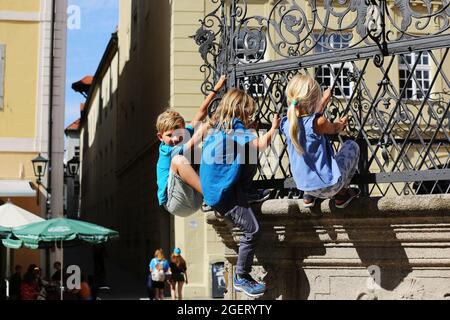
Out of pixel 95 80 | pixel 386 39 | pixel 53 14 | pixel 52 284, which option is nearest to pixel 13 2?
pixel 53 14

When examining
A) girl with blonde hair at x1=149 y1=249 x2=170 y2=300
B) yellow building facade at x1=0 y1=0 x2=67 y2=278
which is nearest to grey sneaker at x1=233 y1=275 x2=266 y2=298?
girl with blonde hair at x1=149 y1=249 x2=170 y2=300

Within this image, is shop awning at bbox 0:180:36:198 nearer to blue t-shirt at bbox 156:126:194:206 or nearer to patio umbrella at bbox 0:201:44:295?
patio umbrella at bbox 0:201:44:295

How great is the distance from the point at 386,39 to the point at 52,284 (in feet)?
41.1

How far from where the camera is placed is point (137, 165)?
87.5ft

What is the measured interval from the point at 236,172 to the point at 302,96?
528mm

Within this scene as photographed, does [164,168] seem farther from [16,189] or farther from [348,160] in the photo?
[16,189]

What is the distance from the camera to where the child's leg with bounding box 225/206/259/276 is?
4078mm

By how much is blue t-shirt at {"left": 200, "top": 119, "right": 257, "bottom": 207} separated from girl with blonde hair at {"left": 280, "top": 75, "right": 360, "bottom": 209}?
280mm

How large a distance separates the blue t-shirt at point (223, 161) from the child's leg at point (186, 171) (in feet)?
0.49

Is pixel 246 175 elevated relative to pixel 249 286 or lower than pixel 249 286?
elevated

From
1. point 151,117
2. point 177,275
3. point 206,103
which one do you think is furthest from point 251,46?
point 151,117

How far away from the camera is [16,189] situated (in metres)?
18.4
